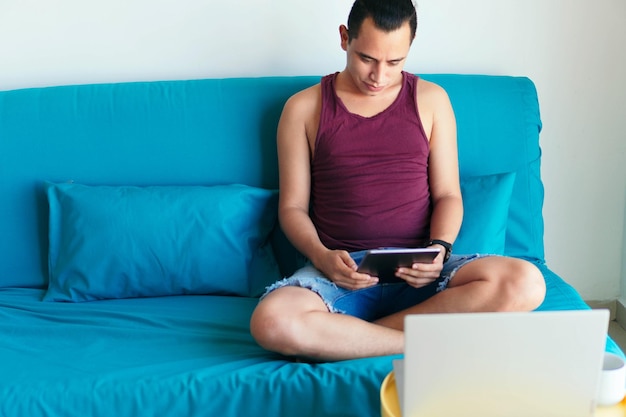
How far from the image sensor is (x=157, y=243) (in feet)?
5.85

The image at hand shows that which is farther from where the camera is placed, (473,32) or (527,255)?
(473,32)

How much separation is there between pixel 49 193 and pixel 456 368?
4.20ft

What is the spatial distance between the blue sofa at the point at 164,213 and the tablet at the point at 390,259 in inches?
10.7

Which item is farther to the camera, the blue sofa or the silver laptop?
the blue sofa

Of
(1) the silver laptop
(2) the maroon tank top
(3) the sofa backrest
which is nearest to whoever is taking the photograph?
(1) the silver laptop

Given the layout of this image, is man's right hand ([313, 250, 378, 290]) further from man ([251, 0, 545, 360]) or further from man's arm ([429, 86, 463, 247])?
man's arm ([429, 86, 463, 247])

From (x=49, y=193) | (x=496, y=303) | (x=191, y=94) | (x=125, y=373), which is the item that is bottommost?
(x=125, y=373)

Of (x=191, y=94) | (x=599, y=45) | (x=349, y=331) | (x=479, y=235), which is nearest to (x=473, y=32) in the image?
(x=599, y=45)

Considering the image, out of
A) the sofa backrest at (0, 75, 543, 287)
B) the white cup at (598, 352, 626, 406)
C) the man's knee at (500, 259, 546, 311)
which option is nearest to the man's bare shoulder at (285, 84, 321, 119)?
the sofa backrest at (0, 75, 543, 287)

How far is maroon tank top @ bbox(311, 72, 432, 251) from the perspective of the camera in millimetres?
1715

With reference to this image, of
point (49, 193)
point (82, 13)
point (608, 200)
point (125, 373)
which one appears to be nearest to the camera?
point (125, 373)

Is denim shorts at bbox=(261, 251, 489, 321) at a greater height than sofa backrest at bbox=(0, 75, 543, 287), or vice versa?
sofa backrest at bbox=(0, 75, 543, 287)

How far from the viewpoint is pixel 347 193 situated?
174cm

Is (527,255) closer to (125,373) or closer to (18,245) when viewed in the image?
(125,373)
